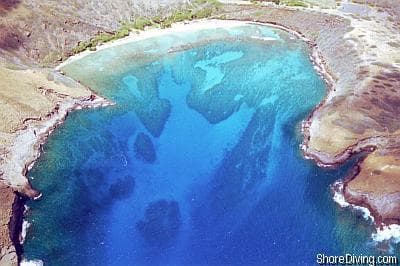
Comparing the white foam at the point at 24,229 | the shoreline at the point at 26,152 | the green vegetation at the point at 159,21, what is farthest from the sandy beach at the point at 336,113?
the green vegetation at the point at 159,21

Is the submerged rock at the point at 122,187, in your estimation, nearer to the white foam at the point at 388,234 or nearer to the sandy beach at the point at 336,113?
the sandy beach at the point at 336,113

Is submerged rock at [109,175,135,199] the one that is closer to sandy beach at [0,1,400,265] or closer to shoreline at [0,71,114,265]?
shoreline at [0,71,114,265]

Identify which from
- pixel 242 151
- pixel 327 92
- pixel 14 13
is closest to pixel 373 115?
pixel 327 92

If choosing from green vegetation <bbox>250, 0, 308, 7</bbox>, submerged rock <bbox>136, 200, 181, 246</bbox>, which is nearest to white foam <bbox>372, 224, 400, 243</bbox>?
submerged rock <bbox>136, 200, 181, 246</bbox>

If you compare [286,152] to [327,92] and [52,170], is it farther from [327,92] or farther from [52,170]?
[52,170]

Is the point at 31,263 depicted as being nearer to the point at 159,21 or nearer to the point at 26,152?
the point at 26,152

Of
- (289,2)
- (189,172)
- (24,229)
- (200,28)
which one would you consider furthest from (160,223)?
(289,2)
